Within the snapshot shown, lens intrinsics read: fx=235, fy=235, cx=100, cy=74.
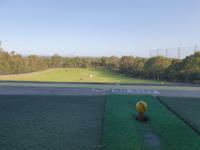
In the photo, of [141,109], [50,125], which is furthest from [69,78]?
[50,125]

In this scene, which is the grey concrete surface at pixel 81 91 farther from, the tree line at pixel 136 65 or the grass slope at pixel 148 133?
the tree line at pixel 136 65

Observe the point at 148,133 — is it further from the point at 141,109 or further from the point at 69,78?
the point at 69,78

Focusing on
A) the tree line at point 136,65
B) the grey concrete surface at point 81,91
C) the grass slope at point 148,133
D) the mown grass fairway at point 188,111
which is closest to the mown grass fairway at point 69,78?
the tree line at point 136,65

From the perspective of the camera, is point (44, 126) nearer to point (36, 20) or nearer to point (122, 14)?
point (122, 14)

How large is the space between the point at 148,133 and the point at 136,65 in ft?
75.5

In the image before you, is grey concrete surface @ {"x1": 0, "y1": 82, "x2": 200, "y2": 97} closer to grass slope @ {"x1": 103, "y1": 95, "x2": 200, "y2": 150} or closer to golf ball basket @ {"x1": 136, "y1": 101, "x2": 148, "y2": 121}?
grass slope @ {"x1": 103, "y1": 95, "x2": 200, "y2": 150}

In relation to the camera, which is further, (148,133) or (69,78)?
(69,78)

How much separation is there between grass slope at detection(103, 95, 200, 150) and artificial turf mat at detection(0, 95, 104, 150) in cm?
23

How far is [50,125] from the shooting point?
4367 millimetres

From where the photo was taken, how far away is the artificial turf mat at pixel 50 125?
3355 millimetres

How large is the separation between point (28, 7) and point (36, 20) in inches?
178

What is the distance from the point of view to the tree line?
60.7 ft

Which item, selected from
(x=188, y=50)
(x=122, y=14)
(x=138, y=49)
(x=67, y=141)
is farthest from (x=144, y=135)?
(x=138, y=49)

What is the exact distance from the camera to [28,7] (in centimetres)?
1606
